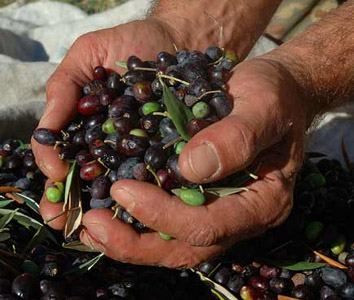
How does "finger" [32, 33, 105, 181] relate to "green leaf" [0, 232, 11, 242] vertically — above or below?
above

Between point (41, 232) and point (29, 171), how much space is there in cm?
33

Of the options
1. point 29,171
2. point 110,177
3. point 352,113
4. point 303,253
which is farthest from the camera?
point 352,113

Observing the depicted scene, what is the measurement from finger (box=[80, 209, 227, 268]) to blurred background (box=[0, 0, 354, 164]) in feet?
3.27

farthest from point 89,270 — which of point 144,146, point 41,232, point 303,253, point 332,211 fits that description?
point 332,211

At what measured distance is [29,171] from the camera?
209cm

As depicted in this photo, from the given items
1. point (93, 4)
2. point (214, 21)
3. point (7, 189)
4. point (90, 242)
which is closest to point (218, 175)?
point (90, 242)

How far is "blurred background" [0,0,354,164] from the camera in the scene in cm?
256

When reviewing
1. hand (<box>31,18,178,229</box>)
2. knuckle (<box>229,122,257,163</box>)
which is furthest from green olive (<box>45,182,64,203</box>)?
knuckle (<box>229,122,257,163</box>)

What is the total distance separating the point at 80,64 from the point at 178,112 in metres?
0.56

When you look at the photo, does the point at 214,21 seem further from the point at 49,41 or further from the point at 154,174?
the point at 49,41

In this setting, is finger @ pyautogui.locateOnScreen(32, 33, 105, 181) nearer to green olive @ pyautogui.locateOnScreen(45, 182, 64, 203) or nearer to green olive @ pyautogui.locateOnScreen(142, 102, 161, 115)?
green olive @ pyautogui.locateOnScreen(45, 182, 64, 203)

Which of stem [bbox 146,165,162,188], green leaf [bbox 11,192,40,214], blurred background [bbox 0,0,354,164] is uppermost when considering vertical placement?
stem [bbox 146,165,162,188]

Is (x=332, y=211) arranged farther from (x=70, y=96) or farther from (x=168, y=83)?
(x=70, y=96)

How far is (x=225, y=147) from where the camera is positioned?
1416mm
